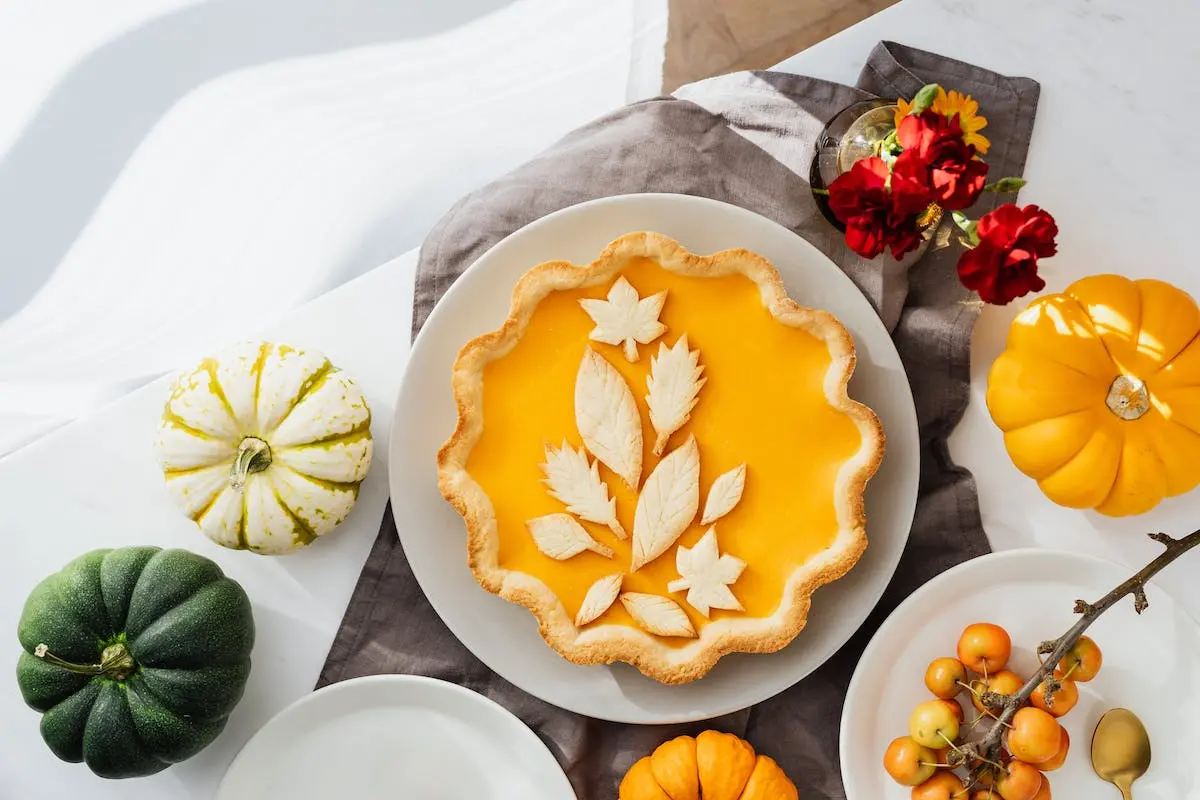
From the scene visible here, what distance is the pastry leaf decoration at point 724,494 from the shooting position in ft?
6.58

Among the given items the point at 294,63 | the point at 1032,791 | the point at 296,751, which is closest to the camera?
the point at 1032,791

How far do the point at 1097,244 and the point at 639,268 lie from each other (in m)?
1.13

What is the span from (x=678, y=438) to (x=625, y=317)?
29 centimetres

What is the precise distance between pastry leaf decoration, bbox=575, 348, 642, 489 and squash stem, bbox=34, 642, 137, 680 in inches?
41.9

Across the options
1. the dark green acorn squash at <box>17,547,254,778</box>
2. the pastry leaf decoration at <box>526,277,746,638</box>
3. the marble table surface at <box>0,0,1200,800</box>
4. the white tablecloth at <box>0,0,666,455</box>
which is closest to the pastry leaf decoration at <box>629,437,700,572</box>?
the pastry leaf decoration at <box>526,277,746,638</box>

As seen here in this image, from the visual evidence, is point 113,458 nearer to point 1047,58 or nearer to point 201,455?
point 201,455

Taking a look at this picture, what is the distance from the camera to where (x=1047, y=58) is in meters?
2.25

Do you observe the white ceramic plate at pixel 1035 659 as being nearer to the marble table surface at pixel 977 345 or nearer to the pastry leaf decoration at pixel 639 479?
the marble table surface at pixel 977 345

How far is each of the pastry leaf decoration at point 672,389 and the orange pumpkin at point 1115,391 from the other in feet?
2.30

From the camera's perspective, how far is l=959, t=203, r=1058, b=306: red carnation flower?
1.80 m

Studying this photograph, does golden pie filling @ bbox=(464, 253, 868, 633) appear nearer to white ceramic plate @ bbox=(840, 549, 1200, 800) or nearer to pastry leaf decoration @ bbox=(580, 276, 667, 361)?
pastry leaf decoration @ bbox=(580, 276, 667, 361)

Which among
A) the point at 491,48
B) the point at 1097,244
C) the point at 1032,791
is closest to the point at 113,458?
the point at 491,48

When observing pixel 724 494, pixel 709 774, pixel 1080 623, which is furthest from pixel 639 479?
pixel 1080 623

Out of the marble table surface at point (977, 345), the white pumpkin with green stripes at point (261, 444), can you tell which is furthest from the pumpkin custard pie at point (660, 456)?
the marble table surface at point (977, 345)
